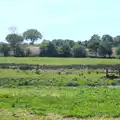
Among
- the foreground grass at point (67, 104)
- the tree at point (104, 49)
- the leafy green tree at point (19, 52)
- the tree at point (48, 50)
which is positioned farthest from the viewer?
the tree at point (104, 49)

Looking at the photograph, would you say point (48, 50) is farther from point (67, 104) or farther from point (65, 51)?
point (67, 104)

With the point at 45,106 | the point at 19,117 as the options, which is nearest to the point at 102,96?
the point at 45,106

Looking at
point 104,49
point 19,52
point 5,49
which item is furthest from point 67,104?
point 5,49

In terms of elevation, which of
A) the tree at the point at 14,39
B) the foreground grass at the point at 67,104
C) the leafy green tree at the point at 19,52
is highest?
the tree at the point at 14,39

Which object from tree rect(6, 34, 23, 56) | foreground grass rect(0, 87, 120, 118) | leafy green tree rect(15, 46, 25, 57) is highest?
tree rect(6, 34, 23, 56)

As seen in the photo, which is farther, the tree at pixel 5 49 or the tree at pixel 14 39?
the tree at pixel 14 39

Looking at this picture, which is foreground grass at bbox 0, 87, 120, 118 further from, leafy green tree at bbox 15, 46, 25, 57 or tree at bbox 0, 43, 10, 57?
tree at bbox 0, 43, 10, 57

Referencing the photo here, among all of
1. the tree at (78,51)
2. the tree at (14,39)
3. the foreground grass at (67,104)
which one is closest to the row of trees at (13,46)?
the tree at (14,39)

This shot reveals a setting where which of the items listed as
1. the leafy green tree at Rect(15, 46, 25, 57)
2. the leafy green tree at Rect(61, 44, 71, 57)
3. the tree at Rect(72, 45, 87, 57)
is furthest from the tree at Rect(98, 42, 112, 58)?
the leafy green tree at Rect(15, 46, 25, 57)

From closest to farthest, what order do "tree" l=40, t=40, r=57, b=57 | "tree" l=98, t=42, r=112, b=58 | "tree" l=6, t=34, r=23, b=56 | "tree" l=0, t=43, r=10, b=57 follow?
"tree" l=40, t=40, r=57, b=57 < "tree" l=98, t=42, r=112, b=58 < "tree" l=0, t=43, r=10, b=57 < "tree" l=6, t=34, r=23, b=56

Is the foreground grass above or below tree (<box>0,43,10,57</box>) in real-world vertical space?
below

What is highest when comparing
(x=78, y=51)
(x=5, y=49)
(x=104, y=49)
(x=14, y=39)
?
(x=14, y=39)

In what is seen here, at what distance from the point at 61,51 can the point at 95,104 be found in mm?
113182

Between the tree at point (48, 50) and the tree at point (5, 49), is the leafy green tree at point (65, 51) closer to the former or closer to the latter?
the tree at point (48, 50)
